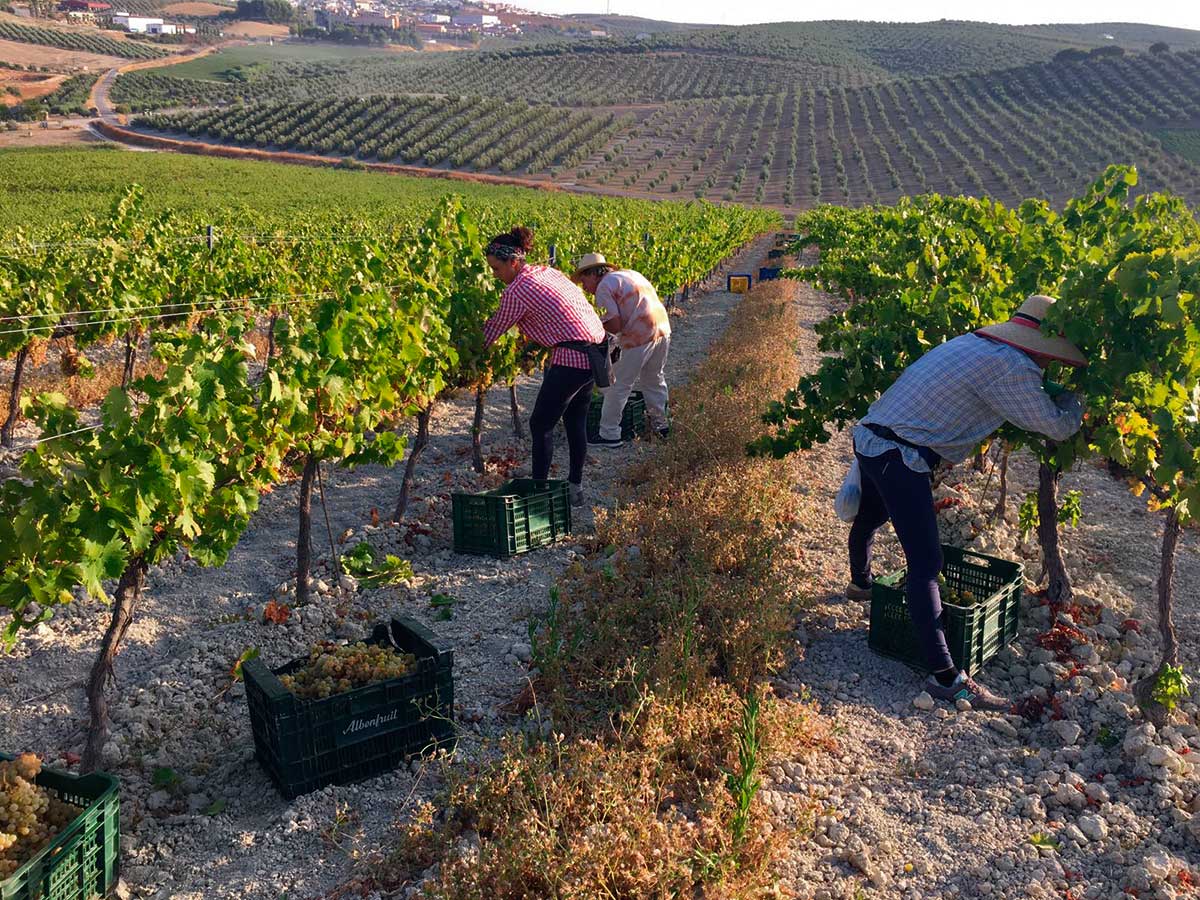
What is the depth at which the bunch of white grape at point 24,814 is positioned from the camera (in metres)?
2.89

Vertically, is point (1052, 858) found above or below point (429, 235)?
below

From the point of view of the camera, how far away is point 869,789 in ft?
12.6

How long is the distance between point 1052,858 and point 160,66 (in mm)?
125728

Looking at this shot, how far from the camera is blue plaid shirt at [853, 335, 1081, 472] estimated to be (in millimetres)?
3961

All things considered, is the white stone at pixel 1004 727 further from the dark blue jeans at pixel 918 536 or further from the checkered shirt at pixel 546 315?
the checkered shirt at pixel 546 315

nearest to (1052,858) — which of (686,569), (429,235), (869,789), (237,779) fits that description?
(869,789)

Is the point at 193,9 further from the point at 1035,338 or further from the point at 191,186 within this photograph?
the point at 1035,338

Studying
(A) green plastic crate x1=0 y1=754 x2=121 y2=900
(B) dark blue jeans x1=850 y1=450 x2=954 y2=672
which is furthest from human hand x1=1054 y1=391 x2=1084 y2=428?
(A) green plastic crate x1=0 y1=754 x2=121 y2=900

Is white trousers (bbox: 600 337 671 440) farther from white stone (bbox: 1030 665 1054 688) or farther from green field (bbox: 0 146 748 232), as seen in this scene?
green field (bbox: 0 146 748 232)

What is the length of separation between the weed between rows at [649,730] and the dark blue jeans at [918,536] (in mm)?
662

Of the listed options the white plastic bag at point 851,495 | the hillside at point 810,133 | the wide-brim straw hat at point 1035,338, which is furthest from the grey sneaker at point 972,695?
the hillside at point 810,133

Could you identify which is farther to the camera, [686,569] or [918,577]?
[686,569]

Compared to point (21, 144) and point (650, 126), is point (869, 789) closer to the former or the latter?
point (21, 144)

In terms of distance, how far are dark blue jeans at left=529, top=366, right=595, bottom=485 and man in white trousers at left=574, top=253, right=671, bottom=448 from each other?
108cm
